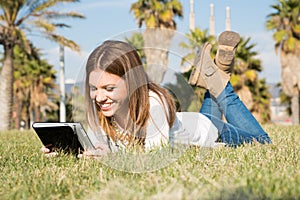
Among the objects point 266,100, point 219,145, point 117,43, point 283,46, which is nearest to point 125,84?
point 117,43

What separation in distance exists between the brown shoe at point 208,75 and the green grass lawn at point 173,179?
39.2 inches

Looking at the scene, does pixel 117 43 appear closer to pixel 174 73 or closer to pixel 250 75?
pixel 174 73

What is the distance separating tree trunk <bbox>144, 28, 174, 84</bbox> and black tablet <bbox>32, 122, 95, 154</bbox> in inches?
25.2

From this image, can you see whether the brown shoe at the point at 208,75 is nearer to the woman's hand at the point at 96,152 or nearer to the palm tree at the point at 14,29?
the woman's hand at the point at 96,152

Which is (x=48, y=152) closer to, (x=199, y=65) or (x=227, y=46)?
(x=199, y=65)

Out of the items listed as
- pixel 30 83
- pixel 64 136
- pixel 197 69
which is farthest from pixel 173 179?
pixel 30 83

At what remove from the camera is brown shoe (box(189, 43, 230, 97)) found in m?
4.41

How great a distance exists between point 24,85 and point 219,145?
112 ft

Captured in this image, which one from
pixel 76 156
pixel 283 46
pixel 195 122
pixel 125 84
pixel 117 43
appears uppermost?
pixel 283 46

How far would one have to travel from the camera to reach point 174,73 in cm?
337

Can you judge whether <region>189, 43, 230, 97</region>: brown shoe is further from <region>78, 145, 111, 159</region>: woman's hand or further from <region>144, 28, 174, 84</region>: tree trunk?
<region>78, 145, 111, 159</region>: woman's hand

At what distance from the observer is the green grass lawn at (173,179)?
1990mm

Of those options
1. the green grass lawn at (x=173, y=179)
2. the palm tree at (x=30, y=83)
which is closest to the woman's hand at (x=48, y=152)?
the green grass lawn at (x=173, y=179)

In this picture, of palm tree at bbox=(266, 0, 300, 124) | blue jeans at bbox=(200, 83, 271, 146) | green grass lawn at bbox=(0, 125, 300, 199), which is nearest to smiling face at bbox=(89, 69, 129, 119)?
green grass lawn at bbox=(0, 125, 300, 199)
